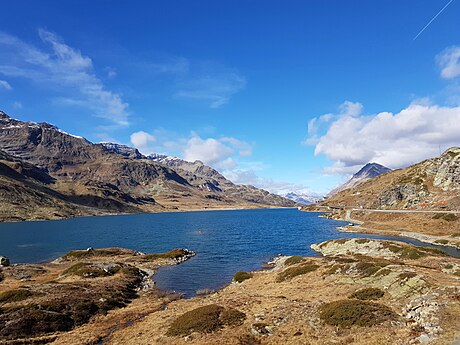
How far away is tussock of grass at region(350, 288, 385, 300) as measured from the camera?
114 ft

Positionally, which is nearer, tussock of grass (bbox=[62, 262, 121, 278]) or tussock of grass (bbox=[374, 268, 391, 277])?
tussock of grass (bbox=[374, 268, 391, 277])

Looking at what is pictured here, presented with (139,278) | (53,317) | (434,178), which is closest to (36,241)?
(139,278)

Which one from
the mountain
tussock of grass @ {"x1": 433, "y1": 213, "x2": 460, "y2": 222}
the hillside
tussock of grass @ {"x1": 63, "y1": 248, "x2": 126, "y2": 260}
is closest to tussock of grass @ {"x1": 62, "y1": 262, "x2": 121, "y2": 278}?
tussock of grass @ {"x1": 63, "y1": 248, "x2": 126, "y2": 260}

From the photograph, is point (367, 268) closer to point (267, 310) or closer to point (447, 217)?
point (267, 310)

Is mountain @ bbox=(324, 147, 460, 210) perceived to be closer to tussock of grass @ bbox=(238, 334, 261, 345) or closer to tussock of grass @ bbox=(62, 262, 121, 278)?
tussock of grass @ bbox=(62, 262, 121, 278)

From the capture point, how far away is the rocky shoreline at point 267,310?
26875mm

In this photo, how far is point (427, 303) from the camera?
28500 mm

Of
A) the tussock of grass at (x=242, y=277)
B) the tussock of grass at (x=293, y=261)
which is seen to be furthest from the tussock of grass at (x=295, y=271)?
the tussock of grass at (x=293, y=261)

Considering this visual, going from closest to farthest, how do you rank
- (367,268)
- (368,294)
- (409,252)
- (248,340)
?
(248,340)
(368,294)
(367,268)
(409,252)

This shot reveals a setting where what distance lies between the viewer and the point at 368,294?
35.5 metres

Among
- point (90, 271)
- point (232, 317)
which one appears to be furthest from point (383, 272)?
point (90, 271)

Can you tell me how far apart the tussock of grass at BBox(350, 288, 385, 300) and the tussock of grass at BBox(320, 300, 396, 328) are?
3.98 meters

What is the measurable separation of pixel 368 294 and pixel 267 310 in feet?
36.1

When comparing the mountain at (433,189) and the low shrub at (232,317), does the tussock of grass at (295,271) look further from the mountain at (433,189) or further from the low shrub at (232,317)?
the mountain at (433,189)
